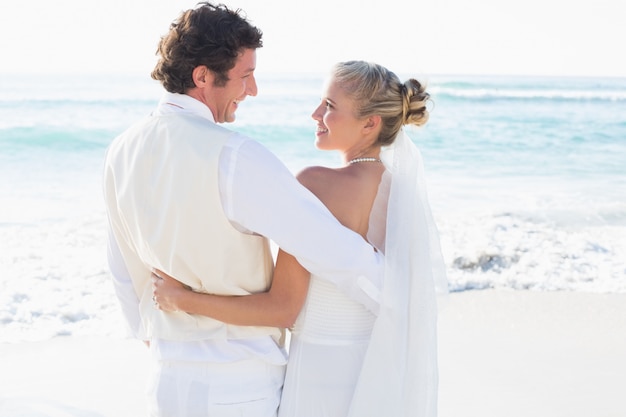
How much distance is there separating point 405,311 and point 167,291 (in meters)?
0.66

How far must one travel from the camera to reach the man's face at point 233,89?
1.99m

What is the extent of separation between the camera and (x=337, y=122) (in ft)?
7.95

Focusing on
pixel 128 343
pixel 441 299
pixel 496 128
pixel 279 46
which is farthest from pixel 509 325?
pixel 279 46

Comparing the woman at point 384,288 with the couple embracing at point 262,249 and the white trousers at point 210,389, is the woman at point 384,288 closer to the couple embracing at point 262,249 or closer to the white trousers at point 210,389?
the couple embracing at point 262,249

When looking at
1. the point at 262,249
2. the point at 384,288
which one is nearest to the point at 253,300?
the point at 262,249

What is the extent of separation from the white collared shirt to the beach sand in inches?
92.2

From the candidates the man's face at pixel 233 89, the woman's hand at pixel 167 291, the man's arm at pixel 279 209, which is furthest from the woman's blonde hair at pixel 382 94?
the woman's hand at pixel 167 291

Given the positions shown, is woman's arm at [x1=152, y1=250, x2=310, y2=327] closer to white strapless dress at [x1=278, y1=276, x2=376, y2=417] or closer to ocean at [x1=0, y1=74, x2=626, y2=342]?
white strapless dress at [x1=278, y1=276, x2=376, y2=417]

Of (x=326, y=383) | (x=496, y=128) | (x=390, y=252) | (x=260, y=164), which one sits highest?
(x=260, y=164)

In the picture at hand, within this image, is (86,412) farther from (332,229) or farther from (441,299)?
(332,229)

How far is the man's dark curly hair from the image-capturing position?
6.31ft

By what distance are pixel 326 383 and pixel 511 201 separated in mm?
9368

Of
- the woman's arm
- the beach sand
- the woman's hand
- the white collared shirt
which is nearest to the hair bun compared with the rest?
the white collared shirt

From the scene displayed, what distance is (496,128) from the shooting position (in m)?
22.6
